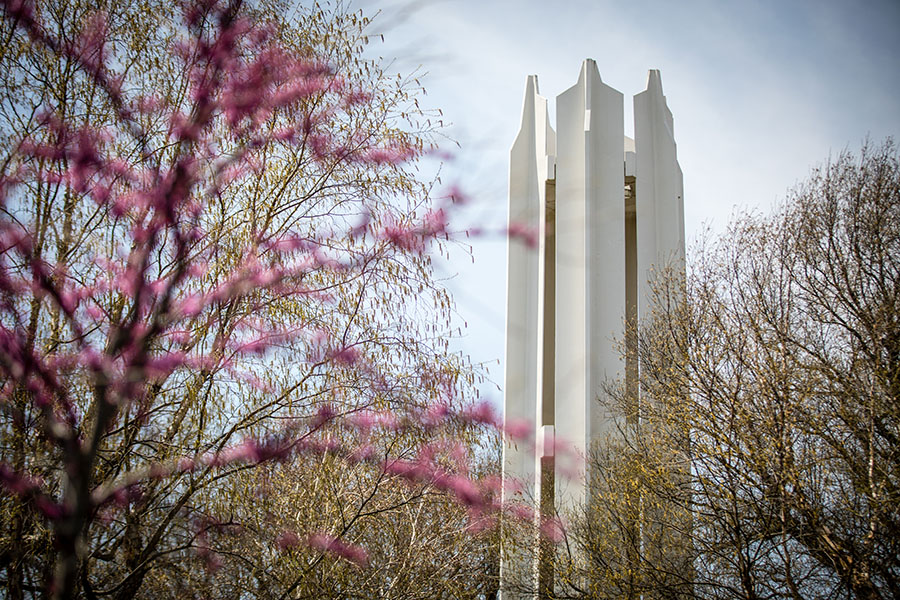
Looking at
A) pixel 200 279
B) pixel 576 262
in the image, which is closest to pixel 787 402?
pixel 576 262

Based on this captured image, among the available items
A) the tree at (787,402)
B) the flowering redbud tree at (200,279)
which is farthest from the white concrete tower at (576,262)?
the flowering redbud tree at (200,279)

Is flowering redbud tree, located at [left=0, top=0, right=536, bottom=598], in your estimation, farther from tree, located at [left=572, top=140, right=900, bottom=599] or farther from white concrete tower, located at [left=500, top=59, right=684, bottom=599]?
white concrete tower, located at [left=500, top=59, right=684, bottom=599]

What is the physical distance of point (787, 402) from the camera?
9055 millimetres

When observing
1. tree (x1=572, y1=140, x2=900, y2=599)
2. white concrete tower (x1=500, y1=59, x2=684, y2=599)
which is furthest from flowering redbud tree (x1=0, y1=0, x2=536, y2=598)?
white concrete tower (x1=500, y1=59, x2=684, y2=599)

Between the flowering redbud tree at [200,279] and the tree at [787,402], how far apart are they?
195 inches

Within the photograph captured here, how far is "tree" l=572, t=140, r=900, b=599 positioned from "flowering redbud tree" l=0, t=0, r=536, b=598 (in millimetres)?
4946

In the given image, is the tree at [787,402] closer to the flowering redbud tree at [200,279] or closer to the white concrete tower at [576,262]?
the white concrete tower at [576,262]

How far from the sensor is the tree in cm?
870

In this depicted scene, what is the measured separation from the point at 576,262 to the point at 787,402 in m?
4.55

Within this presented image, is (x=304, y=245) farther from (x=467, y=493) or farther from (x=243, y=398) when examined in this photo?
(x=467, y=493)

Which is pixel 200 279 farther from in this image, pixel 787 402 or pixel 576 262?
pixel 576 262

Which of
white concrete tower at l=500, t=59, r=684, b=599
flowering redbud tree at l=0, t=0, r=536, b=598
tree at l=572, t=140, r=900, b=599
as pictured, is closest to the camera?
flowering redbud tree at l=0, t=0, r=536, b=598

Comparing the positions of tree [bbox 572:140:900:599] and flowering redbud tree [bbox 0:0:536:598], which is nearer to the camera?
flowering redbud tree [bbox 0:0:536:598]

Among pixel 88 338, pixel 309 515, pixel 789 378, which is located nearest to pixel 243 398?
pixel 88 338
